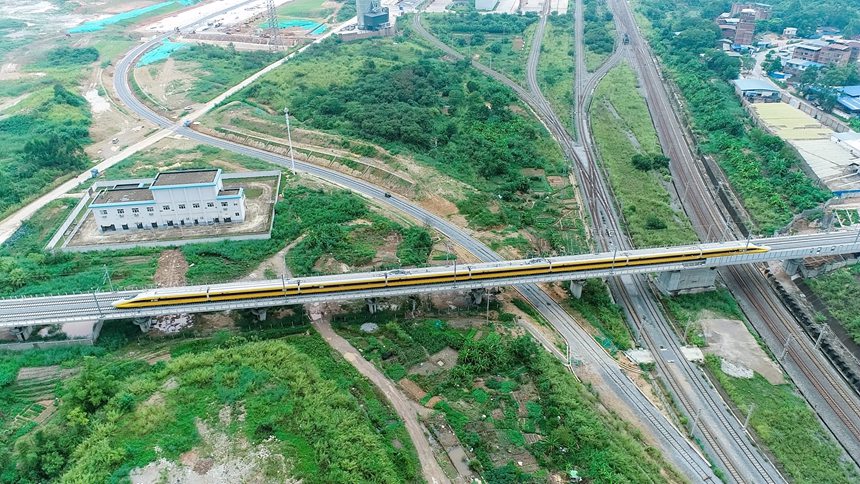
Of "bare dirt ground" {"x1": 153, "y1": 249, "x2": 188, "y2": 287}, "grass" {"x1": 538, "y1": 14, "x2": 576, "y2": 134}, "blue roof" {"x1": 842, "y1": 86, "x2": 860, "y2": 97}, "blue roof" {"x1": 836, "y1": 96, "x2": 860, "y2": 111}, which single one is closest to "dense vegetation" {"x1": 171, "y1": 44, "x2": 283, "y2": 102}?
"bare dirt ground" {"x1": 153, "y1": 249, "x2": 188, "y2": 287}

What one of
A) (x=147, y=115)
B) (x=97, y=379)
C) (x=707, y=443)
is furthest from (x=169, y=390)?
(x=147, y=115)

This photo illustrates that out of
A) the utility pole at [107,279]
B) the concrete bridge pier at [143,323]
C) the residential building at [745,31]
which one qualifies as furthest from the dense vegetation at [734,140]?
the utility pole at [107,279]

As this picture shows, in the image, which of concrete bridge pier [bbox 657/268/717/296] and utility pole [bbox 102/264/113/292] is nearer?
utility pole [bbox 102/264/113/292]

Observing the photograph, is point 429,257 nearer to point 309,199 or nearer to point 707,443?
point 309,199

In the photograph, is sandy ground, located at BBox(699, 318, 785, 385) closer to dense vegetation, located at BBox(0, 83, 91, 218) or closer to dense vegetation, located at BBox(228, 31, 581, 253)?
dense vegetation, located at BBox(228, 31, 581, 253)

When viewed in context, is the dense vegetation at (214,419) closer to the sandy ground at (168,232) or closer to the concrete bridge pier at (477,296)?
the concrete bridge pier at (477,296)

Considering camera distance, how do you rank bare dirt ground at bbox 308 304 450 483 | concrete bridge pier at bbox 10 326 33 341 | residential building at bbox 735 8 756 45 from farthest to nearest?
1. residential building at bbox 735 8 756 45
2. concrete bridge pier at bbox 10 326 33 341
3. bare dirt ground at bbox 308 304 450 483

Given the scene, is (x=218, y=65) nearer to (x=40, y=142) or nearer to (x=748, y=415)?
(x=40, y=142)
